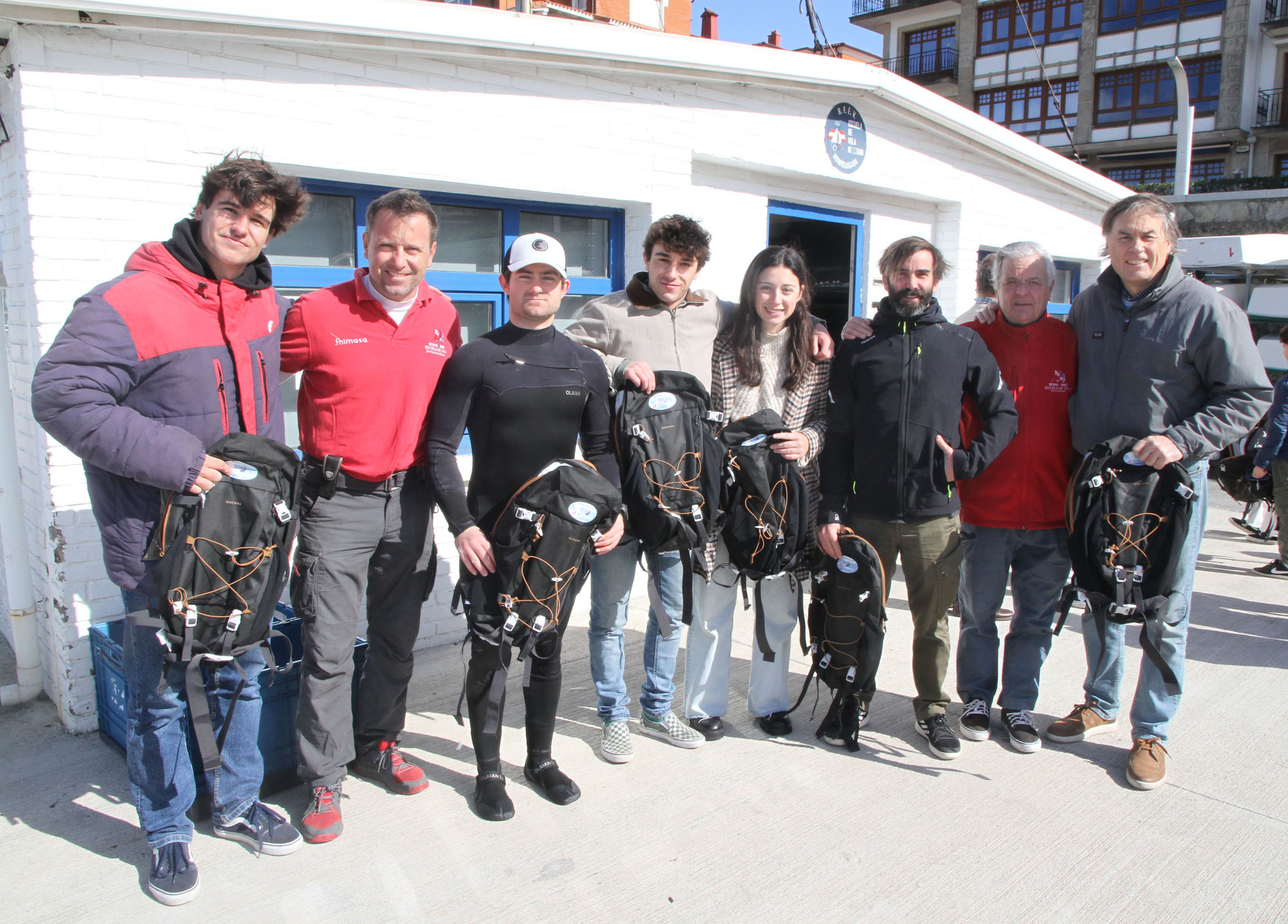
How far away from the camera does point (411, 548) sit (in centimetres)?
303

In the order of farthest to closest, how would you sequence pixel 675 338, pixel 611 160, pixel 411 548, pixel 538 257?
1. pixel 611 160
2. pixel 675 338
3. pixel 411 548
4. pixel 538 257

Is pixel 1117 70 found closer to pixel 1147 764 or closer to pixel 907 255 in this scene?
pixel 907 255

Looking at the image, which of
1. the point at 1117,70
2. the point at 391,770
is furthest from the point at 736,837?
the point at 1117,70

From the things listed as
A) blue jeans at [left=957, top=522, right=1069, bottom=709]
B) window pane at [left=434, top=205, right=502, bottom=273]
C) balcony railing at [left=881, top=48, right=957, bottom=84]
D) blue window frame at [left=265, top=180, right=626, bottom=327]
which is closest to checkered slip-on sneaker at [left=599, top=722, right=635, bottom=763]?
blue jeans at [left=957, top=522, right=1069, bottom=709]

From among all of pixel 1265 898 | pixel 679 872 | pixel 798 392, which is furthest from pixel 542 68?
pixel 1265 898

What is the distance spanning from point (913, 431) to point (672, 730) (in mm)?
1539

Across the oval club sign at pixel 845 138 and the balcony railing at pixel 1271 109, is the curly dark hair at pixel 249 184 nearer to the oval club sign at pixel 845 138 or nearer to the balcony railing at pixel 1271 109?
the oval club sign at pixel 845 138

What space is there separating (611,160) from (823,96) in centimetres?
199

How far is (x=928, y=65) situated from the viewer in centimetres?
3891

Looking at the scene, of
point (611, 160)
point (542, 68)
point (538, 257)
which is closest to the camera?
point (538, 257)

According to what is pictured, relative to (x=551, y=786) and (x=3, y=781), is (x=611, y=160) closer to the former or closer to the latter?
(x=551, y=786)

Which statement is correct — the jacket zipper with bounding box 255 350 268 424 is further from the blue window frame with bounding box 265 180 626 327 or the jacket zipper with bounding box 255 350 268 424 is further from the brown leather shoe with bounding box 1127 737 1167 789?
the brown leather shoe with bounding box 1127 737 1167 789

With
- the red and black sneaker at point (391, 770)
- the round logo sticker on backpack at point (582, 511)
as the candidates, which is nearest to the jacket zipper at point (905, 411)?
the round logo sticker on backpack at point (582, 511)

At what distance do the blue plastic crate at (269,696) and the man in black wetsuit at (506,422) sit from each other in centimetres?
62
